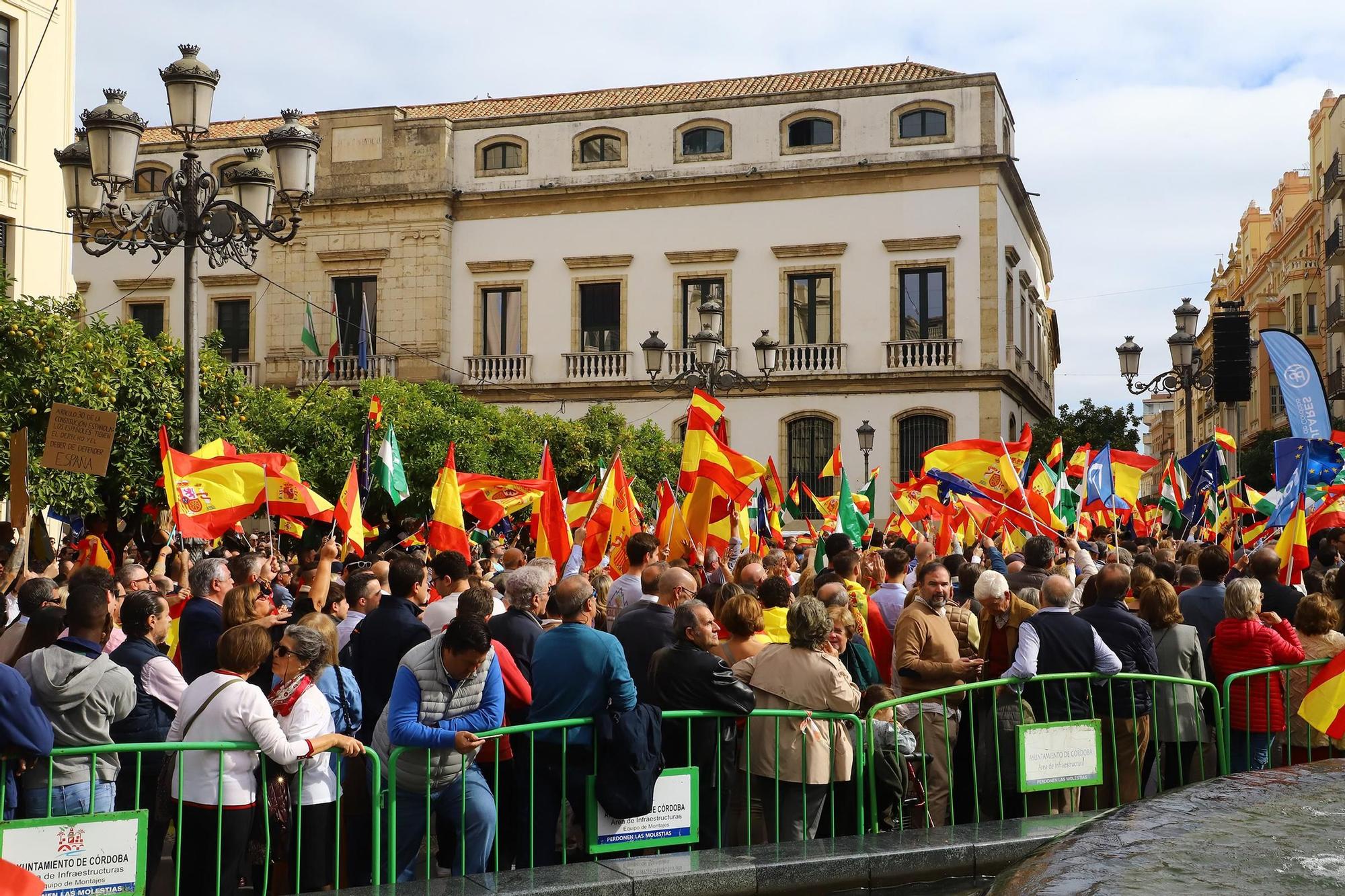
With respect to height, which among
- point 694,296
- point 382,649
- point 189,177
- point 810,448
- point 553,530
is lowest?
point 382,649

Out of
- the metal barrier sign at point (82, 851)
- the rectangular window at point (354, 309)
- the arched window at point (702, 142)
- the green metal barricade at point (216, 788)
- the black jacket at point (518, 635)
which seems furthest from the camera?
the rectangular window at point (354, 309)

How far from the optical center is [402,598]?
663 centimetres

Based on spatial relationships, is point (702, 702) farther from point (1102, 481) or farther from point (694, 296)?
point (694, 296)

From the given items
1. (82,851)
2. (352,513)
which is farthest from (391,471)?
(82,851)

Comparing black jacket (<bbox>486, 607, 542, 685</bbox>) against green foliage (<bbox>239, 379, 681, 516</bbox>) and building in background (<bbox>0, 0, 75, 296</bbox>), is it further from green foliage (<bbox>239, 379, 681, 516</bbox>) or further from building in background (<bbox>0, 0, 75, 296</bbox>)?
building in background (<bbox>0, 0, 75, 296</bbox>)

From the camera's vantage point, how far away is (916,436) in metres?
31.2

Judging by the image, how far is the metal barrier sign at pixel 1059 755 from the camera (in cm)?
631

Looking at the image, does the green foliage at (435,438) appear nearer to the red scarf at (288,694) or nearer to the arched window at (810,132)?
the arched window at (810,132)

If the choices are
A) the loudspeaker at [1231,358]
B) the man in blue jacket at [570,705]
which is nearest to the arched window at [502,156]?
the loudspeaker at [1231,358]

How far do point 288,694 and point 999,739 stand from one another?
10.3 ft

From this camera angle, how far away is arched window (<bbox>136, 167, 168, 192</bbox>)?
116 ft

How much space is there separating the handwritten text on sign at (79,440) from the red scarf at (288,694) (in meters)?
5.60

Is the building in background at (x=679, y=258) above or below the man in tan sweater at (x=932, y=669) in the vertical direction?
above

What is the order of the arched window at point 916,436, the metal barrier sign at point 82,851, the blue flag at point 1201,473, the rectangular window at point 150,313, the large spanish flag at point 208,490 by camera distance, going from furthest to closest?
the rectangular window at point 150,313 < the arched window at point 916,436 < the blue flag at point 1201,473 < the large spanish flag at point 208,490 < the metal barrier sign at point 82,851
